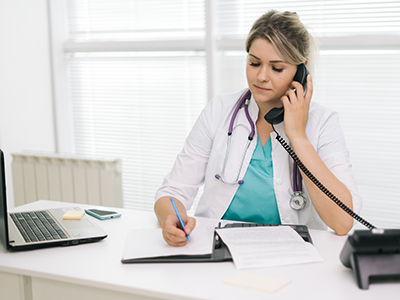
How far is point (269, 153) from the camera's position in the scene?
67.3 inches

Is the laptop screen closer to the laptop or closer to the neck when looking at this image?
the laptop

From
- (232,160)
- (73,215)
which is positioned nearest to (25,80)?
(73,215)

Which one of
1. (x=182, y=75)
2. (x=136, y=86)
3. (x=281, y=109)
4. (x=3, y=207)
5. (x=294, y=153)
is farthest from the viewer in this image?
(x=136, y=86)

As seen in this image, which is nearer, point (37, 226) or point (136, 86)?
point (37, 226)

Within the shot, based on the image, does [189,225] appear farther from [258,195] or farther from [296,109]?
[296,109]

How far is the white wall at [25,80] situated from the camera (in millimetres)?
2725

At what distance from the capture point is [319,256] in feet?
4.06

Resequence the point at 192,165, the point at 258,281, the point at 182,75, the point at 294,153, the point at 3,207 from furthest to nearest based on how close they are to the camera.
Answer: the point at 182,75 < the point at 192,165 < the point at 294,153 < the point at 3,207 < the point at 258,281

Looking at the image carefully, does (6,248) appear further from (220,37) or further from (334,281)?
(220,37)

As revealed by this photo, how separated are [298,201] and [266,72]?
0.48 metres

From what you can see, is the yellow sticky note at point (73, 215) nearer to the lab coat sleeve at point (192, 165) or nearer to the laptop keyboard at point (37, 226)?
the laptop keyboard at point (37, 226)

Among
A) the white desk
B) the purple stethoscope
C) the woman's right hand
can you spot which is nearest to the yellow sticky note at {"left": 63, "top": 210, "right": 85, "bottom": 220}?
the white desk

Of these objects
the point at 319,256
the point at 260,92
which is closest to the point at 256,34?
the point at 260,92

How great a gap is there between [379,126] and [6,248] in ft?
6.03
